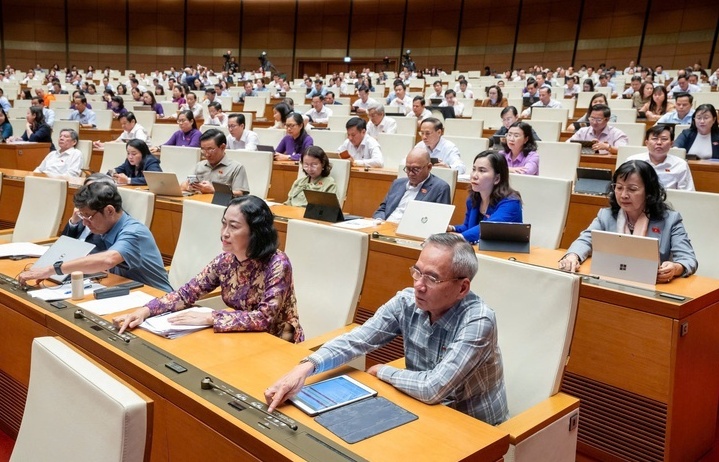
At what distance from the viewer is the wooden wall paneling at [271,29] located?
19234mm

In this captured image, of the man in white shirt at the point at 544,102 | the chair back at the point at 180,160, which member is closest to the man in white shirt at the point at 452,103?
the man in white shirt at the point at 544,102

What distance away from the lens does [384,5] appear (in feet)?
59.9

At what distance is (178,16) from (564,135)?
16225 mm

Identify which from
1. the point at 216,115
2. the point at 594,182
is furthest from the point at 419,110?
the point at 594,182

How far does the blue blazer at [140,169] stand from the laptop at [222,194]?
3.40 ft

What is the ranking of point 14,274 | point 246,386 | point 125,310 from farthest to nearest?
point 14,274, point 125,310, point 246,386

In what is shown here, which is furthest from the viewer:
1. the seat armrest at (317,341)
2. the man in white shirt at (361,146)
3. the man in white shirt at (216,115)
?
the man in white shirt at (216,115)

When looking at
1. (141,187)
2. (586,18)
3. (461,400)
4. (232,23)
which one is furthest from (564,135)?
(232,23)

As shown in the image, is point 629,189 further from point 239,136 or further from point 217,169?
point 239,136

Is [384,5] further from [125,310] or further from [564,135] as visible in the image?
[125,310]

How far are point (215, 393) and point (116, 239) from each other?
137cm

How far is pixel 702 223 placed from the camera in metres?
2.79

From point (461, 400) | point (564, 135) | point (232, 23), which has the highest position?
point (232, 23)

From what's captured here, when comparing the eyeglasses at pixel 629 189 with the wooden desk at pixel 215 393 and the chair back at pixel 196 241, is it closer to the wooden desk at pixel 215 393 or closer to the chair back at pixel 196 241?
the wooden desk at pixel 215 393
